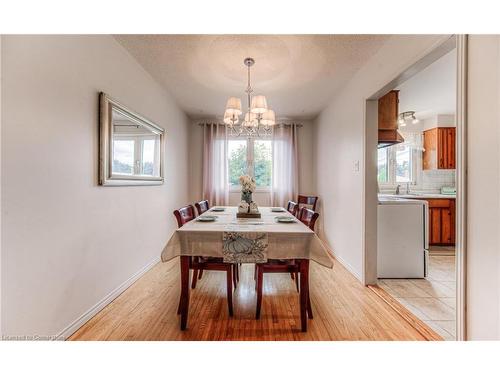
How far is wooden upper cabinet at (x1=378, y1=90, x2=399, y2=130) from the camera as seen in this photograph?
2.84 metres

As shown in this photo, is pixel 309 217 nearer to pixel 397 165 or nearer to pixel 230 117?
pixel 230 117

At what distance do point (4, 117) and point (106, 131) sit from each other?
803 mm

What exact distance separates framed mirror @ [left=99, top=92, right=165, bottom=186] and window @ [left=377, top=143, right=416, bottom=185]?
13.6 ft

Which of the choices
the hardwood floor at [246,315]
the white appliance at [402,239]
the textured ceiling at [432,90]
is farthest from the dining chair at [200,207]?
the textured ceiling at [432,90]

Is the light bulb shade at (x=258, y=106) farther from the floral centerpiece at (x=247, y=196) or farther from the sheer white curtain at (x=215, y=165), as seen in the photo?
the sheer white curtain at (x=215, y=165)

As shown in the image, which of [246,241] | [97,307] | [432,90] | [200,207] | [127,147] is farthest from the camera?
[432,90]

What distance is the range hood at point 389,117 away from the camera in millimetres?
2842

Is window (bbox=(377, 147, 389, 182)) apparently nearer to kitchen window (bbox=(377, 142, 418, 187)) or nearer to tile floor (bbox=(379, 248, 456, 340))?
kitchen window (bbox=(377, 142, 418, 187))

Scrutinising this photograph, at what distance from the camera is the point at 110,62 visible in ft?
6.89

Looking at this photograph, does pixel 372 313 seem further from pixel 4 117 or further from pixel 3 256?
pixel 4 117

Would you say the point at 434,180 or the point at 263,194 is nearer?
the point at 434,180

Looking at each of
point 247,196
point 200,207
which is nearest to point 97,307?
point 200,207

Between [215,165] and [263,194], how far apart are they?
1.12 metres

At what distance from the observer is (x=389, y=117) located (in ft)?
9.37
